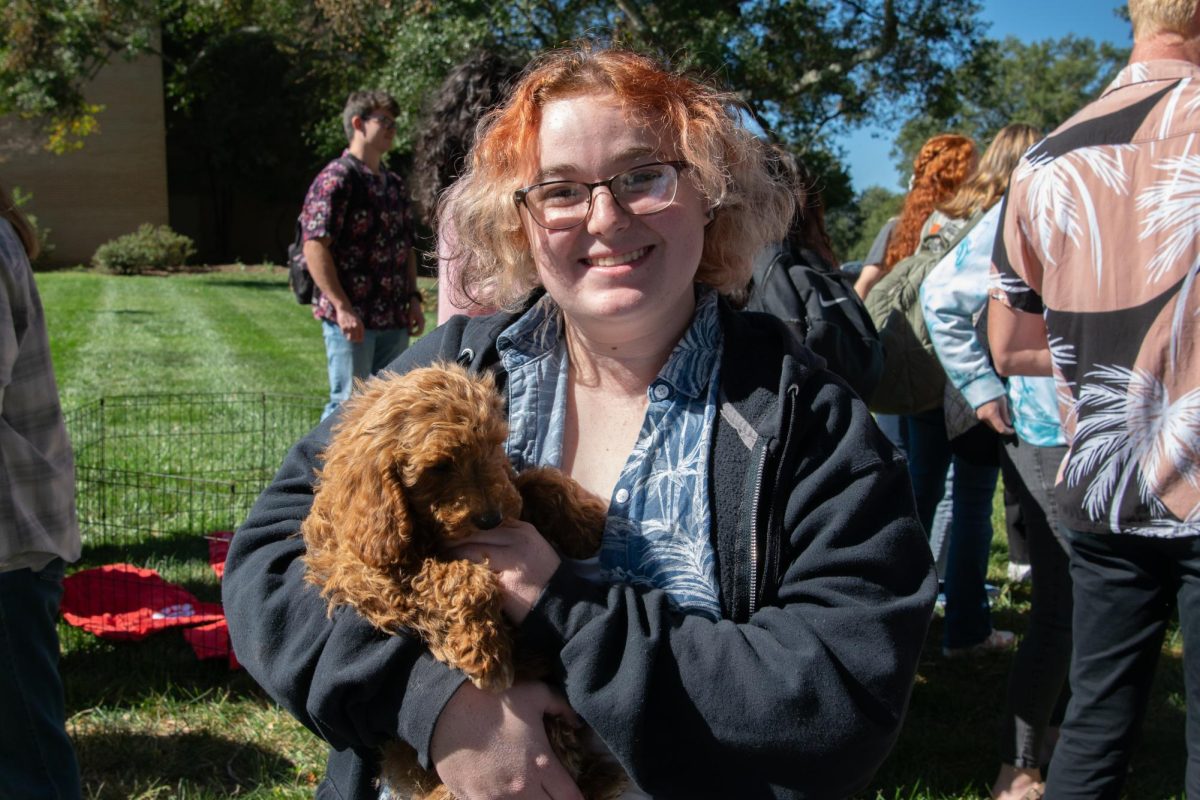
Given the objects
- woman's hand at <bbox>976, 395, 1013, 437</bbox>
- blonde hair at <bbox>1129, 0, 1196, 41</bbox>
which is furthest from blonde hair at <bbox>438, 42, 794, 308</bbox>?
woman's hand at <bbox>976, 395, 1013, 437</bbox>

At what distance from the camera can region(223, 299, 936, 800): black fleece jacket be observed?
1.73 m

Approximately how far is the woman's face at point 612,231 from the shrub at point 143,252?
31367 millimetres

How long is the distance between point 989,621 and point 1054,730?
1207 millimetres

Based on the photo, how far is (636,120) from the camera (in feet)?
6.74

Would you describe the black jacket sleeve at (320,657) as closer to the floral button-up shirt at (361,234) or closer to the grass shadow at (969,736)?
the grass shadow at (969,736)

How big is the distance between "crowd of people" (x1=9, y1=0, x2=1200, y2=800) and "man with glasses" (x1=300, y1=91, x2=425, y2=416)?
3574 millimetres

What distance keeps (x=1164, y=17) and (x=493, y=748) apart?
2900 millimetres

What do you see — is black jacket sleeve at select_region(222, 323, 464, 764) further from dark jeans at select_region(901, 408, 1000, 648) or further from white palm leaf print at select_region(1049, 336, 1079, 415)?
dark jeans at select_region(901, 408, 1000, 648)

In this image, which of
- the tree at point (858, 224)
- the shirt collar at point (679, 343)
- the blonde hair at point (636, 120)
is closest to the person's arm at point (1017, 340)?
the blonde hair at point (636, 120)

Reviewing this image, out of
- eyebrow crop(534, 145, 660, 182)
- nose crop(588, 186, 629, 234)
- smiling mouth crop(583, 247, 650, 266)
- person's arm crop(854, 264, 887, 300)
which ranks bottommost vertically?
person's arm crop(854, 264, 887, 300)

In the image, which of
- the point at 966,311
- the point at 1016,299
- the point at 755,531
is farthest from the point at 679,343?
the point at 966,311

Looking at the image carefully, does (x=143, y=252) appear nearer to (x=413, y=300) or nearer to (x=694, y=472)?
(x=413, y=300)

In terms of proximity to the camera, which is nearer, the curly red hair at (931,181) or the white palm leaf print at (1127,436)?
the white palm leaf print at (1127,436)

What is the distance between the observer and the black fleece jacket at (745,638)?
5.67 ft
